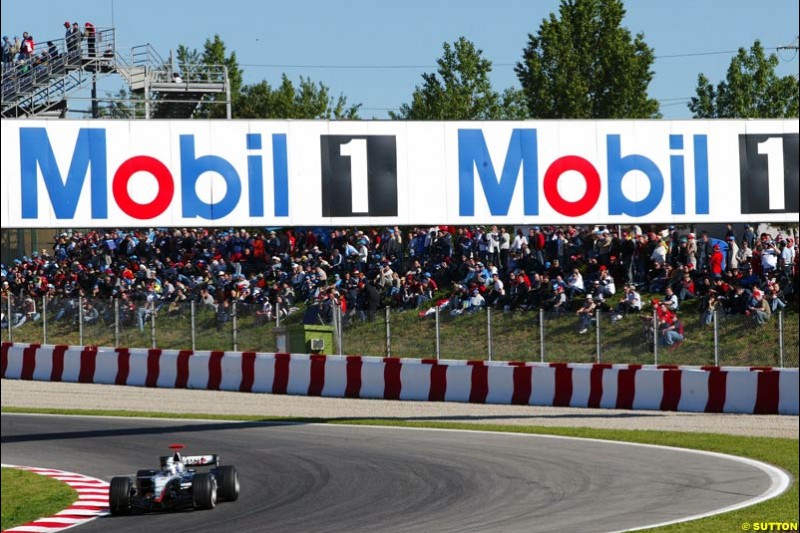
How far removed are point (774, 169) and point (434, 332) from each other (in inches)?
367

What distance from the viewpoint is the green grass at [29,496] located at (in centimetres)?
1370

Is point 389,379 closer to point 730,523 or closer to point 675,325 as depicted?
point 675,325

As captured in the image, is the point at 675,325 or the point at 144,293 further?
the point at 144,293

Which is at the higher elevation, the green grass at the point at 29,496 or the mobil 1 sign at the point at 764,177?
the mobil 1 sign at the point at 764,177

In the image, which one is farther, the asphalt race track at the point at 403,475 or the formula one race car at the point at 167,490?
the formula one race car at the point at 167,490

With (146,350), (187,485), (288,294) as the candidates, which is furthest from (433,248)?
(187,485)

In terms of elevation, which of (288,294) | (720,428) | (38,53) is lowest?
(720,428)

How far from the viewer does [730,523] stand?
1149 cm

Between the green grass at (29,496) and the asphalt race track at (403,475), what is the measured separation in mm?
780

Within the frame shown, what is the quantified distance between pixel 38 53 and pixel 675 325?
13266mm

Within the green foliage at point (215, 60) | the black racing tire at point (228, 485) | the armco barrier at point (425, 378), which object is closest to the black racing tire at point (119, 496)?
the black racing tire at point (228, 485)

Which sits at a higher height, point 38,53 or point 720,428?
point 38,53

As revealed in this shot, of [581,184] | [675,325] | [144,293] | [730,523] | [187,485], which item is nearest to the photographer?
[730,523]

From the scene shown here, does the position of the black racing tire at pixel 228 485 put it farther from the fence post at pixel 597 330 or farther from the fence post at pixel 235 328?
the fence post at pixel 235 328
